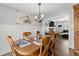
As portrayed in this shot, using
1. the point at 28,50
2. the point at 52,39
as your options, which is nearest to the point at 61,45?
the point at 52,39

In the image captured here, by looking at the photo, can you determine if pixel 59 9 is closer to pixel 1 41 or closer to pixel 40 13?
pixel 40 13

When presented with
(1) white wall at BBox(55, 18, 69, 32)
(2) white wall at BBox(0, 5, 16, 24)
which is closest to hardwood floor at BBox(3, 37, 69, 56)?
(1) white wall at BBox(55, 18, 69, 32)

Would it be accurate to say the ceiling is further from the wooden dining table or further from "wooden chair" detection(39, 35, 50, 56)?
the wooden dining table

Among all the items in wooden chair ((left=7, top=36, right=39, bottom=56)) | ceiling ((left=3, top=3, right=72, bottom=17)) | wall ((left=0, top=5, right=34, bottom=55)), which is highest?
ceiling ((left=3, top=3, right=72, bottom=17))

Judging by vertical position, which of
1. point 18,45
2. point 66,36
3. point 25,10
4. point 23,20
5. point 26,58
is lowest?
point 26,58

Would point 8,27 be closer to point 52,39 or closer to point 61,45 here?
point 52,39

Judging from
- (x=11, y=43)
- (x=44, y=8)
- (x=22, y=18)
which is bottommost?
(x=11, y=43)

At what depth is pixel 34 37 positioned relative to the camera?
1645mm

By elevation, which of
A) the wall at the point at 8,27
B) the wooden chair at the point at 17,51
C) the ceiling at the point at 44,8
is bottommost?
the wooden chair at the point at 17,51

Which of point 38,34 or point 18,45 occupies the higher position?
point 38,34

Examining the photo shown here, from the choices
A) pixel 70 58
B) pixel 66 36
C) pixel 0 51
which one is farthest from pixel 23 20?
pixel 70 58

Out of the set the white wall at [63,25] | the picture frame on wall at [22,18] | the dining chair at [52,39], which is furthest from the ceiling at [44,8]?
the dining chair at [52,39]

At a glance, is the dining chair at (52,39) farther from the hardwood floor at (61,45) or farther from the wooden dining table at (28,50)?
the wooden dining table at (28,50)

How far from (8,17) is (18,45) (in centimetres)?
43
